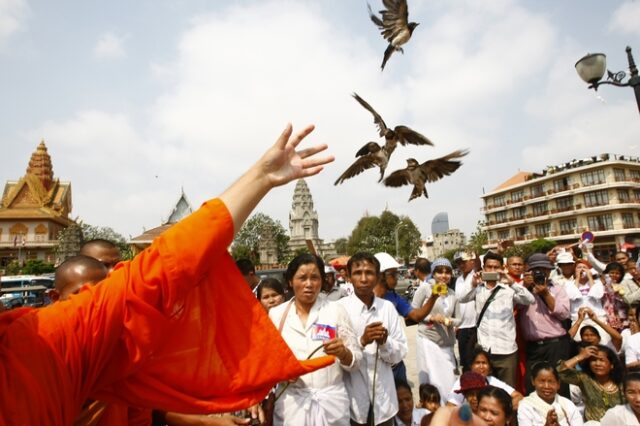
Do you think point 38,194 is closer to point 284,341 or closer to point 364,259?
point 364,259

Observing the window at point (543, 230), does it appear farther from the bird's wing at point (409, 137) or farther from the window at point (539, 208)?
the bird's wing at point (409, 137)

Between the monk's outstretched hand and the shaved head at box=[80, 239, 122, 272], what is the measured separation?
4.93 ft

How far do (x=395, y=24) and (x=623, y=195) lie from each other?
2053 inches

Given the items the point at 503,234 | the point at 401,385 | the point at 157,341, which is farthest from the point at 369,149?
the point at 503,234

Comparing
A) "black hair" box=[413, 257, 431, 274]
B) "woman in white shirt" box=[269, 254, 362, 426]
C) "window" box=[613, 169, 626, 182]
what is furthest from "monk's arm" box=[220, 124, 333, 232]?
"window" box=[613, 169, 626, 182]

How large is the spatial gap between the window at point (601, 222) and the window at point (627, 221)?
1.22m

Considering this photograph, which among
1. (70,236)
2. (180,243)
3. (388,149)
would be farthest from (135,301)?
(70,236)

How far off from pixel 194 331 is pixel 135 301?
287 mm

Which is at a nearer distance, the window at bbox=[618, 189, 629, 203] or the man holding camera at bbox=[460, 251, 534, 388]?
the man holding camera at bbox=[460, 251, 534, 388]

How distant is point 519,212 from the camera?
56.2 metres

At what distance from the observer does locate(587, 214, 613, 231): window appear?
1781 inches

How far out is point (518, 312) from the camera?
4.70 meters

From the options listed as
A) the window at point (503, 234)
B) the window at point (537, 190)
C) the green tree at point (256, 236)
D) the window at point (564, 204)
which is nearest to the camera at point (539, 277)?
the green tree at point (256, 236)

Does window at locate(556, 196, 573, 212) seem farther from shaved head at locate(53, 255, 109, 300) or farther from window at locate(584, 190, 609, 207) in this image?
shaved head at locate(53, 255, 109, 300)
